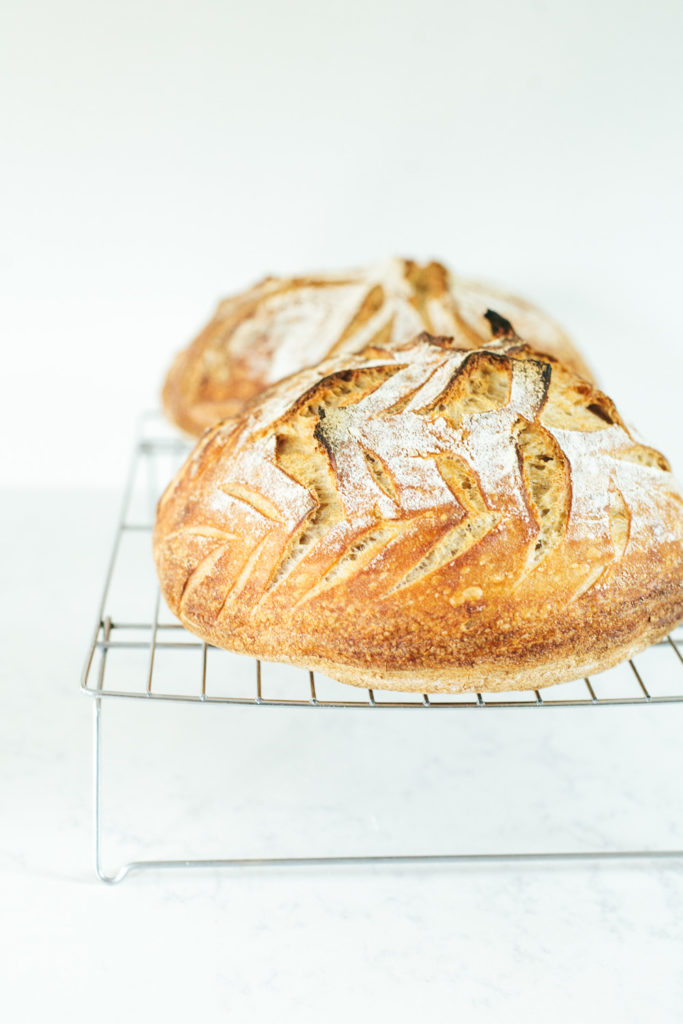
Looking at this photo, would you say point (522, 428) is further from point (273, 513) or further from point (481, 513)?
point (273, 513)

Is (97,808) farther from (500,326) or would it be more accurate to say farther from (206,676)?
(500,326)

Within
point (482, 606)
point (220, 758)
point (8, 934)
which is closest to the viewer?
→ point (482, 606)

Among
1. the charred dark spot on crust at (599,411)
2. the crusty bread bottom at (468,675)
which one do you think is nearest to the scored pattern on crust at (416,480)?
the charred dark spot on crust at (599,411)

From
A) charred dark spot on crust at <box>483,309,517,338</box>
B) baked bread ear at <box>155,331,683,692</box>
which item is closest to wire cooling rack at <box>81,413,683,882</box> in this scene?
baked bread ear at <box>155,331,683,692</box>

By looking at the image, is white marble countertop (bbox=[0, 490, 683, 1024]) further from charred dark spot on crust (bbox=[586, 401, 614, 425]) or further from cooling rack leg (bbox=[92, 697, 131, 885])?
charred dark spot on crust (bbox=[586, 401, 614, 425])

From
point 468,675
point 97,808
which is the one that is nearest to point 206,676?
point 97,808

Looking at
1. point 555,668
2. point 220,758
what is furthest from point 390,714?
point 555,668

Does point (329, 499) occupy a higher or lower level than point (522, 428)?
lower
